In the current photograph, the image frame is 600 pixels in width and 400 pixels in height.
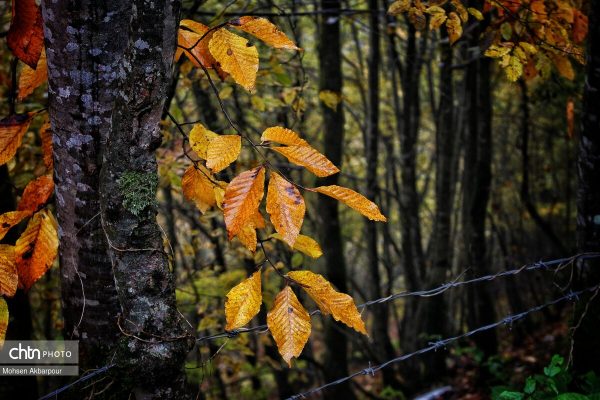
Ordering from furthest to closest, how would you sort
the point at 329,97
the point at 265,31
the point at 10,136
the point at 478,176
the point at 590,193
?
A: the point at 478,176, the point at 329,97, the point at 590,193, the point at 10,136, the point at 265,31

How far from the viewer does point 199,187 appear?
159cm

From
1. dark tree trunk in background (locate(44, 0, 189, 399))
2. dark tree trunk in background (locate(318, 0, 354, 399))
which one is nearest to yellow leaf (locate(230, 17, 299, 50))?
dark tree trunk in background (locate(44, 0, 189, 399))

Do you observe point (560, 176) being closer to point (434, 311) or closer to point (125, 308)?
point (434, 311)

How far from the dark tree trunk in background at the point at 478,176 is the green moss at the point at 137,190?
4.13 meters

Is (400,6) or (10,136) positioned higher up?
(400,6)

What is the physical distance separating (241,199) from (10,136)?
2.77 ft

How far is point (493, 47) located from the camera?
86.3 inches

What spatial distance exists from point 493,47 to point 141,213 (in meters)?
1.80

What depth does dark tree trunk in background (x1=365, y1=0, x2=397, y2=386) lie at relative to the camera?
5621mm

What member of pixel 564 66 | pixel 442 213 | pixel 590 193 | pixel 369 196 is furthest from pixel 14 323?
pixel 442 213

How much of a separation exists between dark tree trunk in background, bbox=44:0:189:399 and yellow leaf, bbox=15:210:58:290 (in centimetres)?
5

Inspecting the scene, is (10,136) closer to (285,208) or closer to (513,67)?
(285,208)

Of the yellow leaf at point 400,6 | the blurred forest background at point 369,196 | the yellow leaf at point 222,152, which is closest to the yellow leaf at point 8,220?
the yellow leaf at point 222,152

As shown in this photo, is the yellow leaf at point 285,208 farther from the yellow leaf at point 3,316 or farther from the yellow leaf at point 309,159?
the yellow leaf at point 3,316
